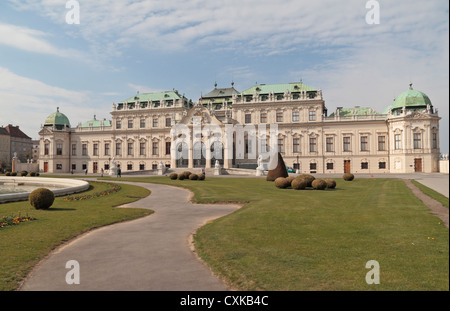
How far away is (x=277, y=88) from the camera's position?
7188 centimetres

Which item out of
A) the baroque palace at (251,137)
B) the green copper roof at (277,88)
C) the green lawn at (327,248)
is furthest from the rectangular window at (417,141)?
the green lawn at (327,248)

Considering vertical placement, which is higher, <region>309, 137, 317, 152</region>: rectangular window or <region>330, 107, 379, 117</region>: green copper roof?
<region>330, 107, 379, 117</region>: green copper roof

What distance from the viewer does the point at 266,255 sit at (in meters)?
9.09

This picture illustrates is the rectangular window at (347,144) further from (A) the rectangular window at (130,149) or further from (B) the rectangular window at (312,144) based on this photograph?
(A) the rectangular window at (130,149)

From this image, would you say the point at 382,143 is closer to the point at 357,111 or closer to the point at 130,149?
the point at 357,111

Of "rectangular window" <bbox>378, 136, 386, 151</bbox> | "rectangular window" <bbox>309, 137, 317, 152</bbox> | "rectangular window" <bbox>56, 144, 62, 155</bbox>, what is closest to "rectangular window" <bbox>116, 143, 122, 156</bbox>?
"rectangular window" <bbox>56, 144, 62, 155</bbox>

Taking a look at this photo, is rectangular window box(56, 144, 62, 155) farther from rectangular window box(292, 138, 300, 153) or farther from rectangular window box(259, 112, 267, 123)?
rectangular window box(292, 138, 300, 153)

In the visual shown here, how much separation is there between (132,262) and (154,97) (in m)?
76.2

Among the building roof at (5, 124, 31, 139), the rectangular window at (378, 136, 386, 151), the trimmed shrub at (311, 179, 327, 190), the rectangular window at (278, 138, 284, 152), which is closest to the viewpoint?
the trimmed shrub at (311, 179, 327, 190)

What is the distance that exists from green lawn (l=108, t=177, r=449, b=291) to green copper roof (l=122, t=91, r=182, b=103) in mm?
68100

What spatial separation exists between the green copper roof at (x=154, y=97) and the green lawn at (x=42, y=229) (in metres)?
60.4

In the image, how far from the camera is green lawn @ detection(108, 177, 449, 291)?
695 cm

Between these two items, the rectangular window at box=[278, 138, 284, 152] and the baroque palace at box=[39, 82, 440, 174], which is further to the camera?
the rectangular window at box=[278, 138, 284, 152]

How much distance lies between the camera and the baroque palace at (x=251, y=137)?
2365 inches
